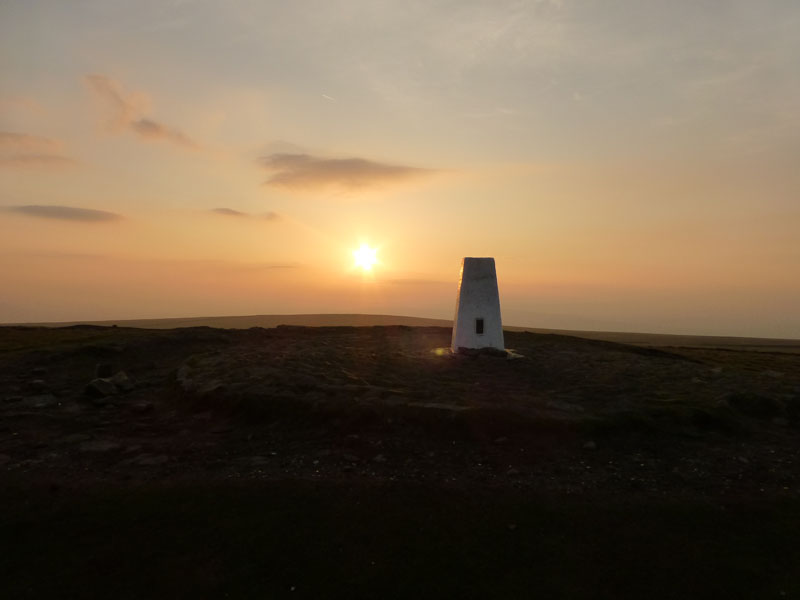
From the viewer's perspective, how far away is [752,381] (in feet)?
60.9

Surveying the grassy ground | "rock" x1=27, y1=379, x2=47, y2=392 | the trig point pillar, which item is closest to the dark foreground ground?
the grassy ground

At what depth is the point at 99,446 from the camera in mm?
13000

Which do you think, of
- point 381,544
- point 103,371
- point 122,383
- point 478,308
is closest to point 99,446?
point 122,383

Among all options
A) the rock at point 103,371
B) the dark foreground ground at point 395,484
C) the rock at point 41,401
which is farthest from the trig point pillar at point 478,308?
the rock at point 41,401

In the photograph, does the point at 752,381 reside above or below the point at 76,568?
above

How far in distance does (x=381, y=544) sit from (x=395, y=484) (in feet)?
6.96

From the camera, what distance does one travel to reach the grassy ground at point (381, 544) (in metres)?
7.47

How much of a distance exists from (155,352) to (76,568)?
1948cm

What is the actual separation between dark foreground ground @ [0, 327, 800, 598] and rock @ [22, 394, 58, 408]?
0.36ft

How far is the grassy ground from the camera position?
747 cm

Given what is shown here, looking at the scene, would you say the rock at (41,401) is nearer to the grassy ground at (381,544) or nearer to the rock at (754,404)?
the grassy ground at (381,544)

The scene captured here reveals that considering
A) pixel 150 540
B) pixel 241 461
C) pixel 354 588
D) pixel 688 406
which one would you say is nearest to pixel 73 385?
pixel 241 461

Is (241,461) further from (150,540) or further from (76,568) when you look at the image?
(76,568)

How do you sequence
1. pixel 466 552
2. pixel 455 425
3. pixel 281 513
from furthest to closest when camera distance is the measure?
pixel 455 425 → pixel 281 513 → pixel 466 552
